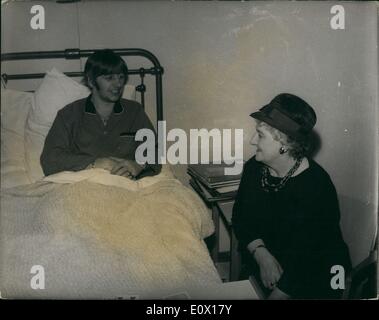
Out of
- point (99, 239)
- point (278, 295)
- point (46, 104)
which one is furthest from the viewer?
point (46, 104)

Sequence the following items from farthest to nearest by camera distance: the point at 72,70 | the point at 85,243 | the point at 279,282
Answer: the point at 72,70 → the point at 279,282 → the point at 85,243

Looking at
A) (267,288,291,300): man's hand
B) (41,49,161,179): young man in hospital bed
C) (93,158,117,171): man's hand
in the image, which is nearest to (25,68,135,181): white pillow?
(41,49,161,179): young man in hospital bed

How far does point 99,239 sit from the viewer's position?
1.11 meters

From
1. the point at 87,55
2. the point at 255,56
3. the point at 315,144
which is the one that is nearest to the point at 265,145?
the point at 315,144

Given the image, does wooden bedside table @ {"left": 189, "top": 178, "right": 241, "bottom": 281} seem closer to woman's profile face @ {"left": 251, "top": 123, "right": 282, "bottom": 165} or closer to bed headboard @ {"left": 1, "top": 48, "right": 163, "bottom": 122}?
woman's profile face @ {"left": 251, "top": 123, "right": 282, "bottom": 165}

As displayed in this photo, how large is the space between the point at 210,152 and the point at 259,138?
0.16 metres

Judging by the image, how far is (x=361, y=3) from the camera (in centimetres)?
124

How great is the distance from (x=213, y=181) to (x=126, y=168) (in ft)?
0.91

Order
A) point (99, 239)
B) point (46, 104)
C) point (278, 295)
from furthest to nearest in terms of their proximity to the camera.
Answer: point (46, 104) < point (278, 295) < point (99, 239)

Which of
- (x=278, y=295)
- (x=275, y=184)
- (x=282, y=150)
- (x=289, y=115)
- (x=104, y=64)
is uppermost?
(x=104, y=64)

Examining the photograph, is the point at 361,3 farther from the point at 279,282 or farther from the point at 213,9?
the point at 279,282

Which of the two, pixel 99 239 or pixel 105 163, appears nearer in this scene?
pixel 99 239

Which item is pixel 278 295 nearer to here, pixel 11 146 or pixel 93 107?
pixel 93 107
